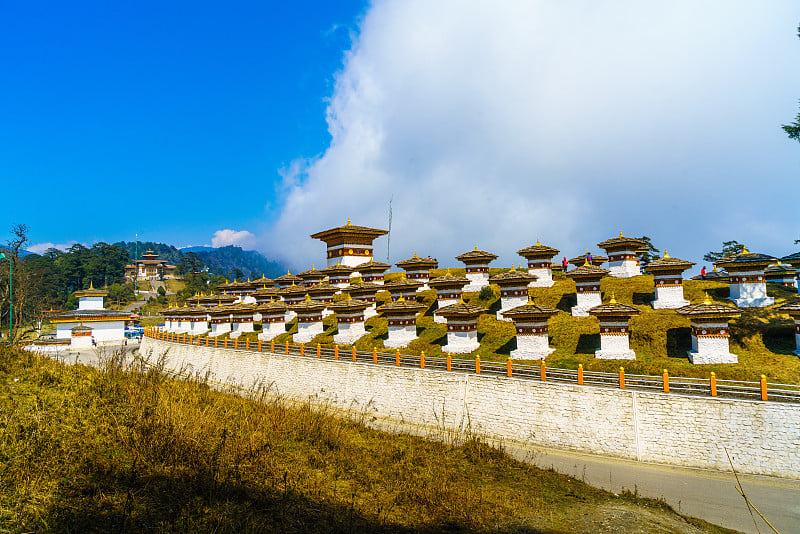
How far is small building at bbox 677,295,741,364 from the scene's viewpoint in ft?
55.7

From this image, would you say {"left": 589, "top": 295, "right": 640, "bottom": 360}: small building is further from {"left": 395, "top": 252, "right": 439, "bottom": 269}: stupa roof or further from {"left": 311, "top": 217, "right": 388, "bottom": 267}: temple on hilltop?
{"left": 311, "top": 217, "right": 388, "bottom": 267}: temple on hilltop

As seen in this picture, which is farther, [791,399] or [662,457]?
[662,457]

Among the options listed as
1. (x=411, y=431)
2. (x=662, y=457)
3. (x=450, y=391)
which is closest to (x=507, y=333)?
(x=450, y=391)

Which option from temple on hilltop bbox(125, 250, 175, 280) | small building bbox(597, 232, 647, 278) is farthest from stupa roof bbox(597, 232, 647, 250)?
temple on hilltop bbox(125, 250, 175, 280)

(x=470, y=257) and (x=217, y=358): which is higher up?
(x=470, y=257)

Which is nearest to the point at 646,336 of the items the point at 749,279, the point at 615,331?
the point at 615,331

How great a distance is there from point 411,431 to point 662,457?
8.75m

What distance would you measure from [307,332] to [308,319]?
88cm

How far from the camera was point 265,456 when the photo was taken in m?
9.34

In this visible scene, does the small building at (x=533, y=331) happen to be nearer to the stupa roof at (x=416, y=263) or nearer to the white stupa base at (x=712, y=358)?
the white stupa base at (x=712, y=358)

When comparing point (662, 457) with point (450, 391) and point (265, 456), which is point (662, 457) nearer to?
point (450, 391)

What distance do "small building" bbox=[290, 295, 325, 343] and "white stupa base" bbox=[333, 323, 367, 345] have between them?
249cm

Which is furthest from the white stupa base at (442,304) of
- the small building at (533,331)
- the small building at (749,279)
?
the small building at (749,279)

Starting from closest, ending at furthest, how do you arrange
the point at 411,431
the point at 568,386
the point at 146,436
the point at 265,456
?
the point at 146,436
the point at 265,456
the point at 568,386
the point at 411,431
